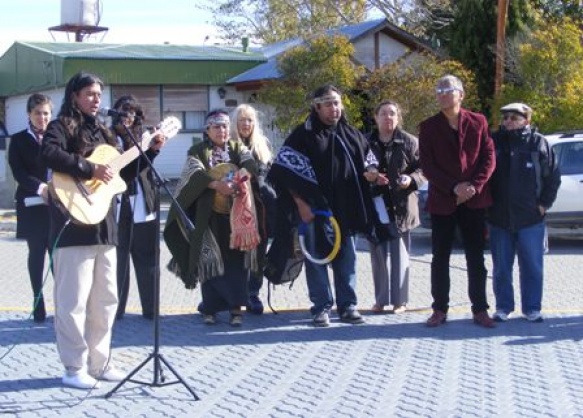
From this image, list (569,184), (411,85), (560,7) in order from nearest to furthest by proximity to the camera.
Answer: (569,184) → (411,85) → (560,7)

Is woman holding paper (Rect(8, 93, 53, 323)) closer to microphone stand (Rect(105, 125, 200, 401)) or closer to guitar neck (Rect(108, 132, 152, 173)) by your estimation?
guitar neck (Rect(108, 132, 152, 173))

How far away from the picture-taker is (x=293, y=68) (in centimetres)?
2216

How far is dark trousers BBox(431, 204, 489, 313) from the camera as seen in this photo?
8492mm

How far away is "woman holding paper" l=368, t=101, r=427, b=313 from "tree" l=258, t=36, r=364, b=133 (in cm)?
1261

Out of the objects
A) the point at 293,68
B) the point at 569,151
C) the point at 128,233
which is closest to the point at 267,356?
the point at 128,233

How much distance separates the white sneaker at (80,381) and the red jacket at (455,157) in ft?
11.1

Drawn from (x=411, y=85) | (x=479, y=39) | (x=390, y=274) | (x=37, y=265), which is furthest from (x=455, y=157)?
A: (x=479, y=39)

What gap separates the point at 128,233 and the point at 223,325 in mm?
1177

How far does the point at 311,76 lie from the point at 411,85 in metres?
2.27

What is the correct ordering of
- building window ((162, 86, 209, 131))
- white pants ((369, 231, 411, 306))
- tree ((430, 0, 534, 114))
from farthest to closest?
building window ((162, 86, 209, 131))
tree ((430, 0, 534, 114))
white pants ((369, 231, 411, 306))

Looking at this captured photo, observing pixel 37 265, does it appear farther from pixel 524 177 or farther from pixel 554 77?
pixel 554 77

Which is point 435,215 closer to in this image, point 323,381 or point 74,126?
point 323,381

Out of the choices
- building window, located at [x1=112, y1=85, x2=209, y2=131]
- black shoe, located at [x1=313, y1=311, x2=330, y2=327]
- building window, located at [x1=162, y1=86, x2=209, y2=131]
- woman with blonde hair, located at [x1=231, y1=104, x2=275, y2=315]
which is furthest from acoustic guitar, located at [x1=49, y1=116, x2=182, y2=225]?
building window, located at [x1=162, y1=86, x2=209, y2=131]

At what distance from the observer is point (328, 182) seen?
8461 millimetres
